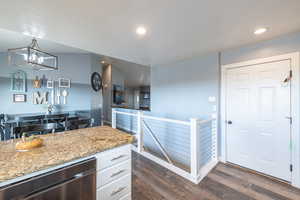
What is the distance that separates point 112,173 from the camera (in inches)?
49.2

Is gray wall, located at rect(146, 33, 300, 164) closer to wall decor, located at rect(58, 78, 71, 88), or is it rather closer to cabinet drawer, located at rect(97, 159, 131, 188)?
cabinet drawer, located at rect(97, 159, 131, 188)

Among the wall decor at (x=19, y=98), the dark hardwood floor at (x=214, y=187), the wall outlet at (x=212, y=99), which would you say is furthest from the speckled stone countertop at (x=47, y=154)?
the wall decor at (x=19, y=98)

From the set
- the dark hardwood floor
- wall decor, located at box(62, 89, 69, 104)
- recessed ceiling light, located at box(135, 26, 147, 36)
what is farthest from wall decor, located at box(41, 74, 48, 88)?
the dark hardwood floor

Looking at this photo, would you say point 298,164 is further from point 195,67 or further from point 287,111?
point 195,67

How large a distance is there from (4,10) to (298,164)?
445cm

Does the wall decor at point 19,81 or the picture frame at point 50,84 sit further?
the picture frame at point 50,84

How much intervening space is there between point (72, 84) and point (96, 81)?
0.91 m

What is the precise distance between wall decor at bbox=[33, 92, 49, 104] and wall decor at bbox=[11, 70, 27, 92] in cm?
33

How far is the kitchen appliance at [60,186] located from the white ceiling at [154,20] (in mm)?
1639

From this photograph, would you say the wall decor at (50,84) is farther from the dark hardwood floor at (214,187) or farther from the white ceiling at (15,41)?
the dark hardwood floor at (214,187)

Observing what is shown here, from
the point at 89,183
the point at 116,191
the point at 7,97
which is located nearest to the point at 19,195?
the point at 89,183

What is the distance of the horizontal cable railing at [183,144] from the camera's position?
212cm

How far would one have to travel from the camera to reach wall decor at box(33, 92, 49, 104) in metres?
4.25

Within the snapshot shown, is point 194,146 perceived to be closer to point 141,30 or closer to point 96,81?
point 141,30
